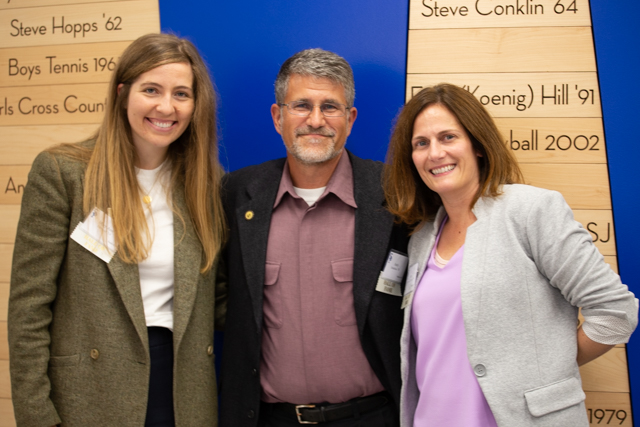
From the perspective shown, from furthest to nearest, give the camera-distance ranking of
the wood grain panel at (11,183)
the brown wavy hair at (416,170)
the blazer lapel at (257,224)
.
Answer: the wood grain panel at (11,183) → the blazer lapel at (257,224) → the brown wavy hair at (416,170)

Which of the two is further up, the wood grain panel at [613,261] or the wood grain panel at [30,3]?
the wood grain panel at [30,3]

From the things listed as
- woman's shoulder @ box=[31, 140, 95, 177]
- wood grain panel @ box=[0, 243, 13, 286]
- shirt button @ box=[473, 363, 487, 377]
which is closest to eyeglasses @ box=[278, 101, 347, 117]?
woman's shoulder @ box=[31, 140, 95, 177]

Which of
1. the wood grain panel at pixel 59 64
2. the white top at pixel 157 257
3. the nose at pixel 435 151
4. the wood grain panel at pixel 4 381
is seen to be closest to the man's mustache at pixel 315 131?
the nose at pixel 435 151

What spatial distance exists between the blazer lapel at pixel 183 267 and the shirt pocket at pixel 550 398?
3.88 feet

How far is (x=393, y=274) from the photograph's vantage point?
1.82m

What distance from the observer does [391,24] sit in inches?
87.7

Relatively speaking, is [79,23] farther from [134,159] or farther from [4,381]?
[4,381]

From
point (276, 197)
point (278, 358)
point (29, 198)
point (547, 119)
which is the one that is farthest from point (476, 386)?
point (29, 198)

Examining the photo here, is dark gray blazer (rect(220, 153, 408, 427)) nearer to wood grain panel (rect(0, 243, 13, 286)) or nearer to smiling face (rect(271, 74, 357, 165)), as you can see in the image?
smiling face (rect(271, 74, 357, 165))

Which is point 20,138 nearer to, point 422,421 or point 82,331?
point 82,331

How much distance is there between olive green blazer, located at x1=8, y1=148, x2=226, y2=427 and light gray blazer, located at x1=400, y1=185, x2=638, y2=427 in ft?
3.81

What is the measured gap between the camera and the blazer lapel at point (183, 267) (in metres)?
1.74

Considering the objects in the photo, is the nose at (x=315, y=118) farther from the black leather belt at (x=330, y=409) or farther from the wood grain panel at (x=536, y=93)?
the black leather belt at (x=330, y=409)

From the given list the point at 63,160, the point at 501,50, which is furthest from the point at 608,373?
the point at 63,160
